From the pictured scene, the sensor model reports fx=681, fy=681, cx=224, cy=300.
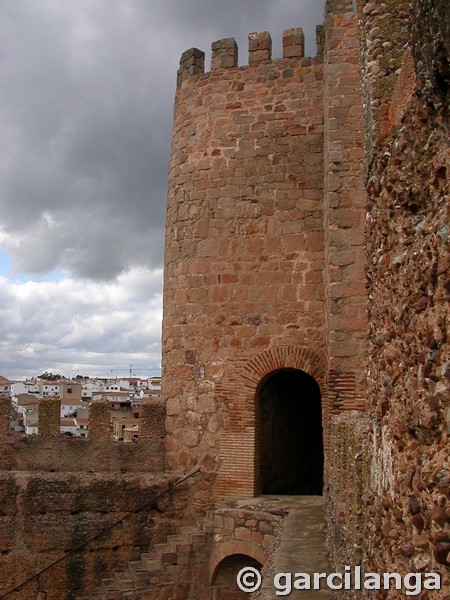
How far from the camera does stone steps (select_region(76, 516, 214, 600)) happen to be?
8375mm

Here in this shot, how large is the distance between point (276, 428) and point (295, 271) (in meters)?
2.61

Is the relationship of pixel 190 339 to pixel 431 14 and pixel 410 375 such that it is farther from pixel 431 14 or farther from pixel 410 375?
pixel 431 14

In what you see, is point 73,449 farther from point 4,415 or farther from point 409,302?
point 409,302

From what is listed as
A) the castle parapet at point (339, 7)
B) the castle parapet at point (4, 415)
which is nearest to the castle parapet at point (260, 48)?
the castle parapet at point (339, 7)

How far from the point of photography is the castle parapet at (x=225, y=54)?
1017 centimetres

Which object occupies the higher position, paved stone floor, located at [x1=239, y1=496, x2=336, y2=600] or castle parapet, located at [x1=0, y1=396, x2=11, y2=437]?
castle parapet, located at [x1=0, y1=396, x2=11, y2=437]

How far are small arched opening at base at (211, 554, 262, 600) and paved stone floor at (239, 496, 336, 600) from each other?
0.72m

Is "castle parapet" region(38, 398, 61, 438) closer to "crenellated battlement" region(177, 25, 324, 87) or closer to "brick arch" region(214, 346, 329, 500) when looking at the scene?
"brick arch" region(214, 346, 329, 500)

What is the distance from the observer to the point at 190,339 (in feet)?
32.0

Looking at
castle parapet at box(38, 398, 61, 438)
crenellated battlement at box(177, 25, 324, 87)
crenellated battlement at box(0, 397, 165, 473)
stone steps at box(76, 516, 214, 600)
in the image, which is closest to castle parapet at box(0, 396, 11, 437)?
crenellated battlement at box(0, 397, 165, 473)

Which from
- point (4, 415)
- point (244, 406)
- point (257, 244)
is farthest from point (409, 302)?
point (4, 415)

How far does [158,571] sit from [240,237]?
456 cm

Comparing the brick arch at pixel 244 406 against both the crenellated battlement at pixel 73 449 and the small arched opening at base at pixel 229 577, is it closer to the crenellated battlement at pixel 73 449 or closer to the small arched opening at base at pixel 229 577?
the small arched opening at base at pixel 229 577

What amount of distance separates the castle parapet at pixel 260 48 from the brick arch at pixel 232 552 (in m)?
6.73
